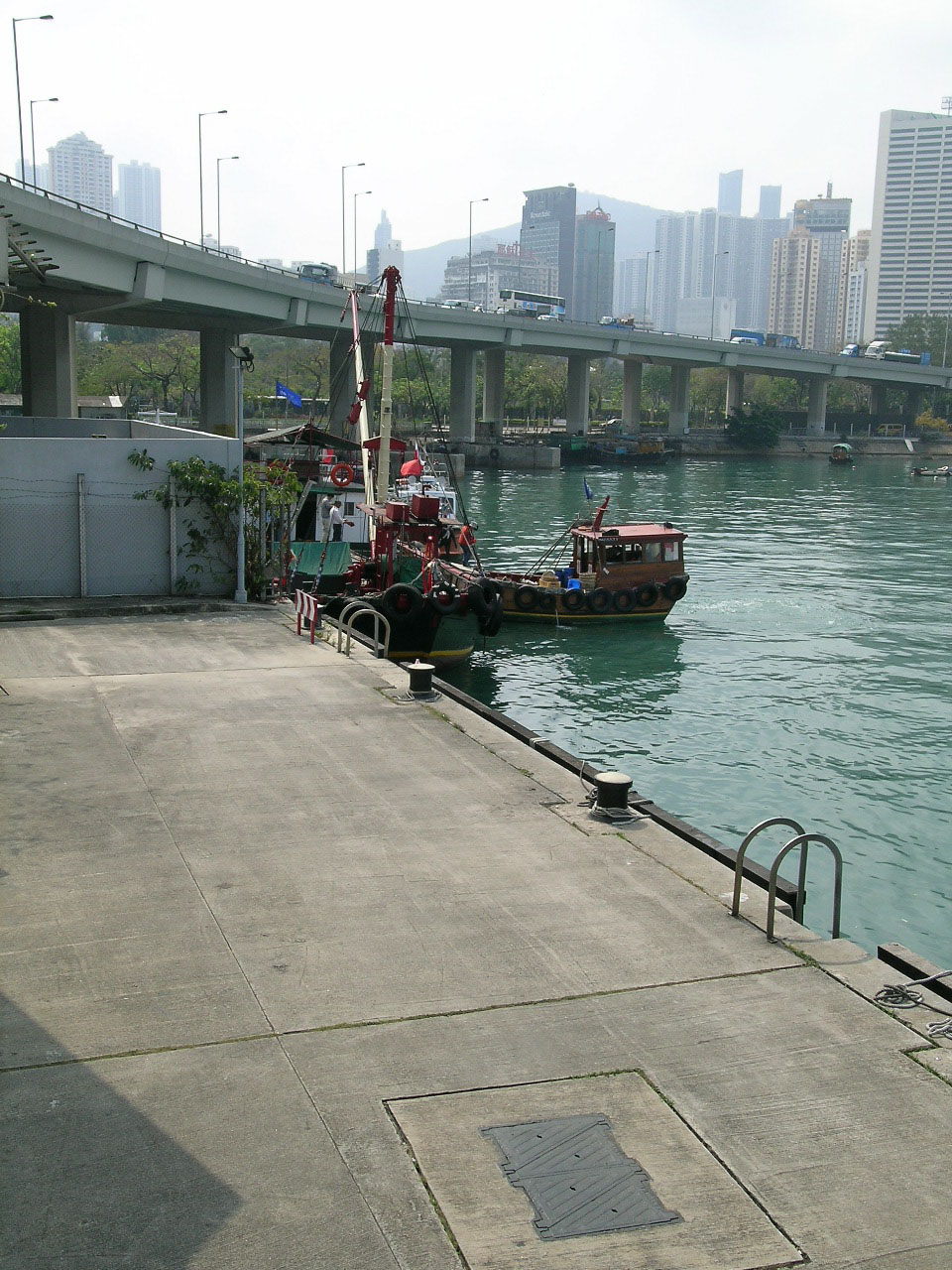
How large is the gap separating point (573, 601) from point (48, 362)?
3088cm

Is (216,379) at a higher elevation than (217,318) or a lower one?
lower

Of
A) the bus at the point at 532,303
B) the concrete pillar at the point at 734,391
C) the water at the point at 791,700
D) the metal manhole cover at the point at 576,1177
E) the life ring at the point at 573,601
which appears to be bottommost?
the water at the point at 791,700

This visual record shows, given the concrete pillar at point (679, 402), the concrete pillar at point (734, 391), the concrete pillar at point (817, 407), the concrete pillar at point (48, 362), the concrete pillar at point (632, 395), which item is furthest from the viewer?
the concrete pillar at point (817, 407)

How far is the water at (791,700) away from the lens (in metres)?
16.3

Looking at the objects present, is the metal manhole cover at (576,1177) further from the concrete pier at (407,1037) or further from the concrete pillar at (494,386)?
the concrete pillar at (494,386)

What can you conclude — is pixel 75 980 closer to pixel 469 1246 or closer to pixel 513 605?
pixel 469 1246

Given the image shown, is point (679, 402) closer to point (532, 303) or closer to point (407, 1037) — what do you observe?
point (532, 303)

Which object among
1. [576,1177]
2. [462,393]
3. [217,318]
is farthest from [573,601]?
[462,393]

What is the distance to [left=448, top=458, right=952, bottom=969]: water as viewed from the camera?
1630cm

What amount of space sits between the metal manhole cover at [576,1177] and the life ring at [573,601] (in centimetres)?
2577

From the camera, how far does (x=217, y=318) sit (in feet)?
220

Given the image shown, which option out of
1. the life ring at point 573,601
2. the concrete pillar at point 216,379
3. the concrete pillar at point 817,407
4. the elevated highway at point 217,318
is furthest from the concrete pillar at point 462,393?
the life ring at point 573,601

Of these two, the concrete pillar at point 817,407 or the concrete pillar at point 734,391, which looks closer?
the concrete pillar at point 734,391

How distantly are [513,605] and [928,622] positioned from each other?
12.0 meters
